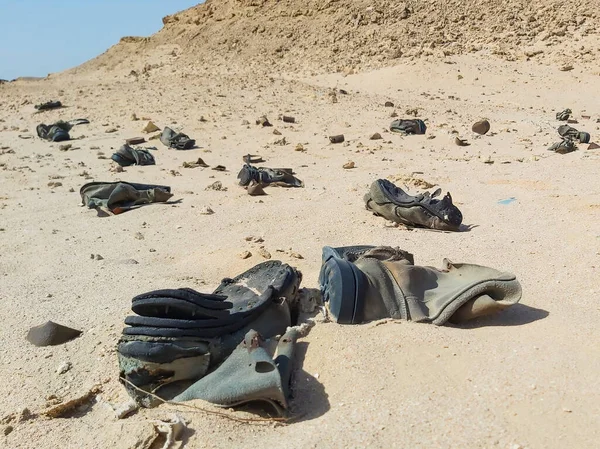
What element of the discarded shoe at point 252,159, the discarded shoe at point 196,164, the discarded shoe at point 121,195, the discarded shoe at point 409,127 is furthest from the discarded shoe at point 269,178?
the discarded shoe at point 409,127

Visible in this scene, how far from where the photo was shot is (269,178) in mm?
5484

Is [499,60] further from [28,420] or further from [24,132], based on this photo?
[28,420]

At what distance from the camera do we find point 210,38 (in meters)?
18.4

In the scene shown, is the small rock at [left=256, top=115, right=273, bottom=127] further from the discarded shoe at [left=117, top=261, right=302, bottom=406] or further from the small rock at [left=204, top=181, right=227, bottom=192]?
the discarded shoe at [left=117, top=261, right=302, bottom=406]

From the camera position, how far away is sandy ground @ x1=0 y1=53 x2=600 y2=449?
6.05 feet

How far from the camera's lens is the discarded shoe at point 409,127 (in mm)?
7672

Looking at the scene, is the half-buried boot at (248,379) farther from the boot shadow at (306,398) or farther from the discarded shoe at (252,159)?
the discarded shoe at (252,159)

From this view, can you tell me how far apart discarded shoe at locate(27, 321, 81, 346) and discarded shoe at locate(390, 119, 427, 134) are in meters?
5.80

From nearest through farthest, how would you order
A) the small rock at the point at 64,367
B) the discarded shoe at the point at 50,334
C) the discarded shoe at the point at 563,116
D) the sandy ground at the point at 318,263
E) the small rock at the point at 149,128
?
the sandy ground at the point at 318,263, the small rock at the point at 64,367, the discarded shoe at the point at 50,334, the small rock at the point at 149,128, the discarded shoe at the point at 563,116

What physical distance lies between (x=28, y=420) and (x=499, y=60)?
1259 centimetres

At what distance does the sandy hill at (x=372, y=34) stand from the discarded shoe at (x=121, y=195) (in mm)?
9471

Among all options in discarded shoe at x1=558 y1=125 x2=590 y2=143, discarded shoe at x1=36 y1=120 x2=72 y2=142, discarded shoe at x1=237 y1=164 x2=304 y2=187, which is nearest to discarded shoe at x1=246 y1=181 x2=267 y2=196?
discarded shoe at x1=237 y1=164 x2=304 y2=187

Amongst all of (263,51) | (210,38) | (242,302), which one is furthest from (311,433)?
(210,38)

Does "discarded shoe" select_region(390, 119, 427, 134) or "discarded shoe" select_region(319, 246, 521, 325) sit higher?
"discarded shoe" select_region(319, 246, 521, 325)
